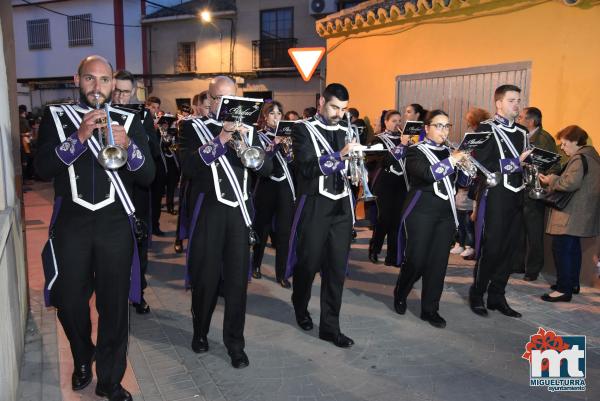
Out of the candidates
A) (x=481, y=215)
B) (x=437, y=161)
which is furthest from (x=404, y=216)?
(x=481, y=215)

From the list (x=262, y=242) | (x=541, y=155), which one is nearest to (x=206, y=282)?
(x=262, y=242)

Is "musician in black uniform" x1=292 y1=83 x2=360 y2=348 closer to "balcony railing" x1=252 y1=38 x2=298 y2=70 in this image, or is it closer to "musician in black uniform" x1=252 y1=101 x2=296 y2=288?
"musician in black uniform" x1=252 y1=101 x2=296 y2=288

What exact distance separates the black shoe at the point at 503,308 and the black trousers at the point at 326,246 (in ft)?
6.51

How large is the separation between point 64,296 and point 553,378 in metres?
3.73

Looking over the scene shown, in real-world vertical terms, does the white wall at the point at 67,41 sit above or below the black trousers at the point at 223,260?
above

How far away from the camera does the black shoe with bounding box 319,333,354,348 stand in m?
4.65

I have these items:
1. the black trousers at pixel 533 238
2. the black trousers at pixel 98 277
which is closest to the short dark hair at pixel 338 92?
the black trousers at pixel 98 277

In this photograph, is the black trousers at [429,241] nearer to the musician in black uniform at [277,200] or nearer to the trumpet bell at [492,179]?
the trumpet bell at [492,179]

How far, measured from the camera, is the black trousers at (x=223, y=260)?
13.5 ft

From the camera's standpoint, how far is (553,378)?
4.11 m

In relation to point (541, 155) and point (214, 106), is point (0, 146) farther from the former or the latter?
point (541, 155)

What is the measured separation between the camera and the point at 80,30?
1128 inches

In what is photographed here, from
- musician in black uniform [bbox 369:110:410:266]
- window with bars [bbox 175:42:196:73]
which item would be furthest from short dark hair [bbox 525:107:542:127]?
window with bars [bbox 175:42:196:73]

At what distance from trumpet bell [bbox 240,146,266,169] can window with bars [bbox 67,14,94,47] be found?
27.9 metres
